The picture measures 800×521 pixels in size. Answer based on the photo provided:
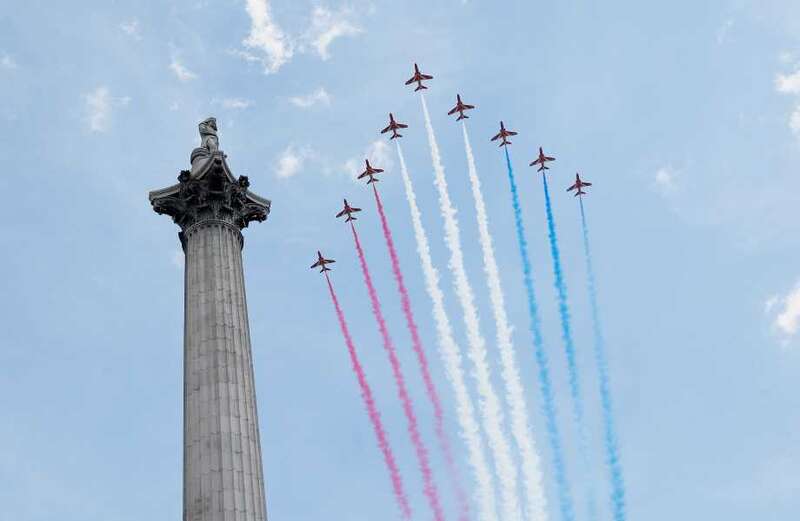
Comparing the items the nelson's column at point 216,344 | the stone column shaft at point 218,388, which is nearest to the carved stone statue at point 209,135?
the nelson's column at point 216,344

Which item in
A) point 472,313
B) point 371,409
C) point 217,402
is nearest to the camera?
point 217,402

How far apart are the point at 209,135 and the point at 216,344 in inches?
608

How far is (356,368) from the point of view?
69875 millimetres

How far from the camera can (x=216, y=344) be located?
47.3 meters

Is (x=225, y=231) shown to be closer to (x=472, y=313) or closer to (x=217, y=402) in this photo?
(x=217, y=402)

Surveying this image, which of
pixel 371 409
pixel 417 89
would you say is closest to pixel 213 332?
pixel 371 409

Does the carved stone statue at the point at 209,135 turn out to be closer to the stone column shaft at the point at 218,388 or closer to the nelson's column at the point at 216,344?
the nelson's column at the point at 216,344

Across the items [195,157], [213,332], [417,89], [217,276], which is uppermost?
[417,89]

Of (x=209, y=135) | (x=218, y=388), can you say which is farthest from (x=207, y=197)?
(x=218, y=388)

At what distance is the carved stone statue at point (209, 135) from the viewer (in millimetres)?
57812

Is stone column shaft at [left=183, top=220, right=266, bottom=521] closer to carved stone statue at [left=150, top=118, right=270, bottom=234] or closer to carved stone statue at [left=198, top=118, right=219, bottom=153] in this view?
carved stone statue at [left=150, top=118, right=270, bottom=234]

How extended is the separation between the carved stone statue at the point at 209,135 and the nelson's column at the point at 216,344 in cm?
7

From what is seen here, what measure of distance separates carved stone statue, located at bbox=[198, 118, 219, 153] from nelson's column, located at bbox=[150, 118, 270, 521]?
0.21ft

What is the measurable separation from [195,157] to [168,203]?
3.59 meters
